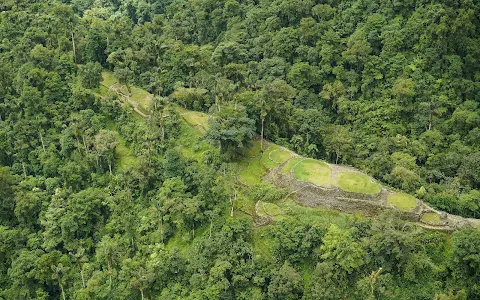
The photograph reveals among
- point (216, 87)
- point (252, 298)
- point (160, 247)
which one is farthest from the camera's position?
point (216, 87)

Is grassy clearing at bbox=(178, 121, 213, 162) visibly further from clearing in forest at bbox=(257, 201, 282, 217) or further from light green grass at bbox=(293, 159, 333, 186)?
light green grass at bbox=(293, 159, 333, 186)

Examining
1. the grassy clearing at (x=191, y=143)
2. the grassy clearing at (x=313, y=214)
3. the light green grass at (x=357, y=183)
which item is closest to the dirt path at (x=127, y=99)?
the grassy clearing at (x=191, y=143)

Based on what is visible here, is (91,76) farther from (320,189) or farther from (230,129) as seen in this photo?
(320,189)

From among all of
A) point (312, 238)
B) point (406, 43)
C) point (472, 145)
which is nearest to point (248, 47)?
point (406, 43)

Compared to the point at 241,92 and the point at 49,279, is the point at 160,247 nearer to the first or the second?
the point at 49,279

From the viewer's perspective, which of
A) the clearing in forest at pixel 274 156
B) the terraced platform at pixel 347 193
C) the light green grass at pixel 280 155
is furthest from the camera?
the light green grass at pixel 280 155

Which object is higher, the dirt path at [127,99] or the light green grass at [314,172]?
the dirt path at [127,99]

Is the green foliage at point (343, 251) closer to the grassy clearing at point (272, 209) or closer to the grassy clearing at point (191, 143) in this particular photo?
the grassy clearing at point (272, 209)

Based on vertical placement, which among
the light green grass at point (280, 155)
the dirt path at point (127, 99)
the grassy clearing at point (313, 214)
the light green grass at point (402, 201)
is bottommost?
the grassy clearing at point (313, 214)
